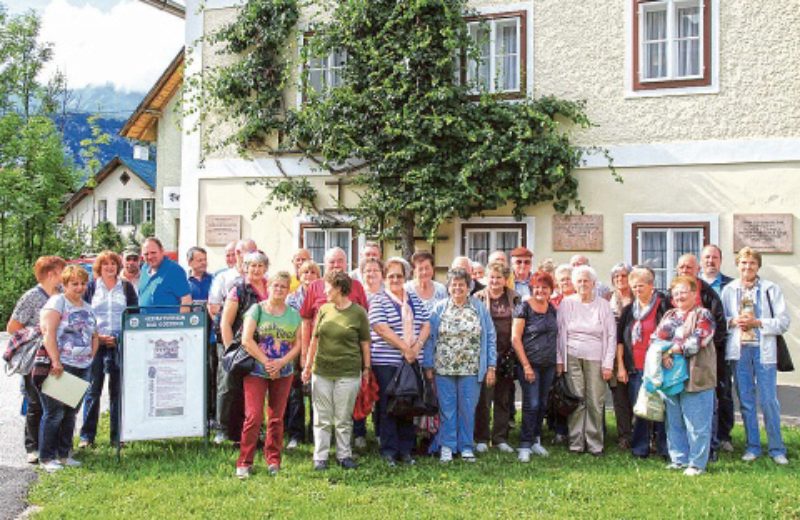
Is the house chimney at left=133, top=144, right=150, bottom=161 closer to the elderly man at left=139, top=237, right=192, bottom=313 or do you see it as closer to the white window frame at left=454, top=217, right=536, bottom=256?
the white window frame at left=454, top=217, right=536, bottom=256

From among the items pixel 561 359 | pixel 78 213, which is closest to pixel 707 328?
pixel 561 359

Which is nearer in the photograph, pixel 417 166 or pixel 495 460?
pixel 495 460

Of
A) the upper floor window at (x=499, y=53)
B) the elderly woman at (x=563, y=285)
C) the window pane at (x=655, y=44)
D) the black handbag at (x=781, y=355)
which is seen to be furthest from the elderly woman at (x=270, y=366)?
the window pane at (x=655, y=44)

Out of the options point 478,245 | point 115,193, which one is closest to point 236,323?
point 478,245

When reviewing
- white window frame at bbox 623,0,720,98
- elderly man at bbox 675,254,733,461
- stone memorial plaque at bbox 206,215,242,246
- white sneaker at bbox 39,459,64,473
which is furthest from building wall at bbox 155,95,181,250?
elderly man at bbox 675,254,733,461

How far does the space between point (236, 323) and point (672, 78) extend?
752 cm

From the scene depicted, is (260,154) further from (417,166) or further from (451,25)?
(451,25)

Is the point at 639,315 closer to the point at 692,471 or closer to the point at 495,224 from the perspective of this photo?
the point at 692,471

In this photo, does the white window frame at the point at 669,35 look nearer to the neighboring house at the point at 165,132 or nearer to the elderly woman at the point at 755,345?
the elderly woman at the point at 755,345

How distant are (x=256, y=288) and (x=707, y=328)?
3981mm

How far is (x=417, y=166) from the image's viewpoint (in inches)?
474

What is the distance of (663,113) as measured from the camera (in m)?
11.5

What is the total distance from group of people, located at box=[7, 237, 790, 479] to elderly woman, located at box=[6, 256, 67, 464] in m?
0.01

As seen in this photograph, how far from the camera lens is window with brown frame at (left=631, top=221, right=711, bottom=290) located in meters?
11.4
